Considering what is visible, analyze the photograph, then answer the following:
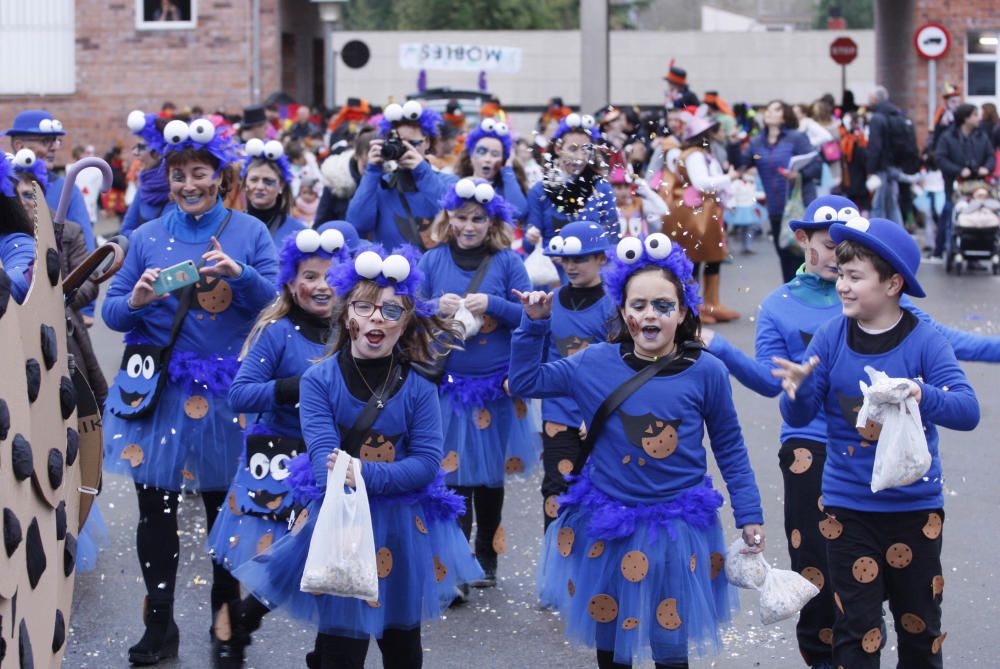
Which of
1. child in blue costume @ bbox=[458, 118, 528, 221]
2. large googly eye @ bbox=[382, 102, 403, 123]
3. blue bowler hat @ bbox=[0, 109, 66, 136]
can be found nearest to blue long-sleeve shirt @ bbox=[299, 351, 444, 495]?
large googly eye @ bbox=[382, 102, 403, 123]

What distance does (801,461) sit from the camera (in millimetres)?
5527

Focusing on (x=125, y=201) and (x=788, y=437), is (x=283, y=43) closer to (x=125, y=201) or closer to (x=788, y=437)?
(x=125, y=201)

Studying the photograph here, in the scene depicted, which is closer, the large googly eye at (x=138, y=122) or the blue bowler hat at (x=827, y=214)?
the blue bowler hat at (x=827, y=214)

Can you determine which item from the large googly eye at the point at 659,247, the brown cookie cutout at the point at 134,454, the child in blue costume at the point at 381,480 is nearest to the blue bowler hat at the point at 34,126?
the brown cookie cutout at the point at 134,454

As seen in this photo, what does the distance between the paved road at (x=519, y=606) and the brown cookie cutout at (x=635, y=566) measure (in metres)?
1.21

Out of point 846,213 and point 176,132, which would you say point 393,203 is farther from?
point 846,213

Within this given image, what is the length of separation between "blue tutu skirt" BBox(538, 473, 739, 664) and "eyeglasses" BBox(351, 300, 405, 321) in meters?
0.85

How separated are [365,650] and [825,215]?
213cm

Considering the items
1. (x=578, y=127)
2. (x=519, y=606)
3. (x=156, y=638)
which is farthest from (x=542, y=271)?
(x=156, y=638)

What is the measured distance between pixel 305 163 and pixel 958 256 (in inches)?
305

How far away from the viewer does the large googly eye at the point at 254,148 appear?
7.63 m

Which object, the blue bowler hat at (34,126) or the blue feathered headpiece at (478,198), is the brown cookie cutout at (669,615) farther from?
the blue bowler hat at (34,126)

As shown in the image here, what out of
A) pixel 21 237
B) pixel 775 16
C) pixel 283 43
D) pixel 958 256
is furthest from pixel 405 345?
pixel 775 16

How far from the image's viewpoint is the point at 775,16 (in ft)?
281
